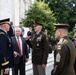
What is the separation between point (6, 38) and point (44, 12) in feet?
93.9

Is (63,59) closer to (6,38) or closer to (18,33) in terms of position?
(6,38)

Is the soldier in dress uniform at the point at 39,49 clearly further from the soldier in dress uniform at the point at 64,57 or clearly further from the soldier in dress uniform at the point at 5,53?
the soldier in dress uniform at the point at 64,57

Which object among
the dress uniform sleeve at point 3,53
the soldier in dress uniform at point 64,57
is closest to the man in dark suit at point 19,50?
the dress uniform sleeve at point 3,53

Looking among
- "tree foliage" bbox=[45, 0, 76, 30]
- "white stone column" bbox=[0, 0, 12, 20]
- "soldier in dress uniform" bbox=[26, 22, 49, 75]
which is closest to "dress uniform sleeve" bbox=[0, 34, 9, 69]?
"soldier in dress uniform" bbox=[26, 22, 49, 75]

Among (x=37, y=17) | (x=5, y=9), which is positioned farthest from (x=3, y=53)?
(x=37, y=17)

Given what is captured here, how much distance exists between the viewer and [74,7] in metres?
62.0

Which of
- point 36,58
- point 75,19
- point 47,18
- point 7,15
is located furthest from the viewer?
point 75,19

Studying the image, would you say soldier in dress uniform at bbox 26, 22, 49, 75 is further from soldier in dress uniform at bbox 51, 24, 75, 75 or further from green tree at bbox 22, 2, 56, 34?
green tree at bbox 22, 2, 56, 34

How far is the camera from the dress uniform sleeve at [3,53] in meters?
6.49

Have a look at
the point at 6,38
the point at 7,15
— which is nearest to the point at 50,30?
the point at 7,15

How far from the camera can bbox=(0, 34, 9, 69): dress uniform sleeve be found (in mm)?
6486

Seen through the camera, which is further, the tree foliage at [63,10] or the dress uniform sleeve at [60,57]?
the tree foliage at [63,10]

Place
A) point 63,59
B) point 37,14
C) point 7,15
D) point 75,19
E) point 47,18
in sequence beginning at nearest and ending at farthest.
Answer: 1. point 63,59
2. point 7,15
3. point 37,14
4. point 47,18
5. point 75,19

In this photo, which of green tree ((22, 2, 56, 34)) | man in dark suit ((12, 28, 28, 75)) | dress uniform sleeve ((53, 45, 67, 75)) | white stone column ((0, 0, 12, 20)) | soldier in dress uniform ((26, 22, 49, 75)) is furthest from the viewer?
green tree ((22, 2, 56, 34))
